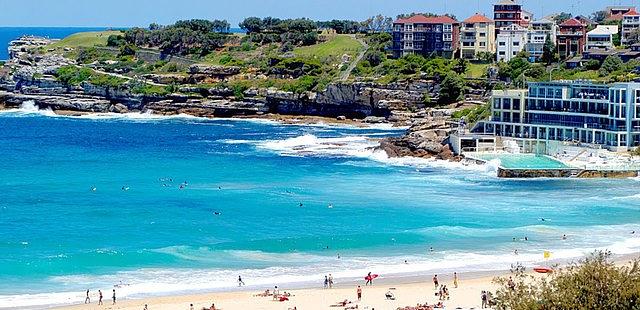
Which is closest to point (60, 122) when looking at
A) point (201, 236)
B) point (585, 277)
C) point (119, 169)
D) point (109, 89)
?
point (109, 89)

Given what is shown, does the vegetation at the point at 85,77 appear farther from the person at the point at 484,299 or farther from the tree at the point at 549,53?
the person at the point at 484,299

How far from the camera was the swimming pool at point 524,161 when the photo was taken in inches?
2849

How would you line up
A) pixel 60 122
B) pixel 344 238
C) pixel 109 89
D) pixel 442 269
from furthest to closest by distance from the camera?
pixel 109 89 < pixel 60 122 < pixel 344 238 < pixel 442 269

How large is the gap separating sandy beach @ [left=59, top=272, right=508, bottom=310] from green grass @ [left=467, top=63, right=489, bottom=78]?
67.1 meters

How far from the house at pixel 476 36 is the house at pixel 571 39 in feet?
28.3

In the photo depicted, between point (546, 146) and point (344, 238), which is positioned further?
point (546, 146)

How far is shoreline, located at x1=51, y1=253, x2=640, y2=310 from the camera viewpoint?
40.2m

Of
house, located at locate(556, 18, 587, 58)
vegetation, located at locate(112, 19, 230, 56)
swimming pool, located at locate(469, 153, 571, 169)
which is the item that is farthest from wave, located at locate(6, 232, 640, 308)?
vegetation, located at locate(112, 19, 230, 56)

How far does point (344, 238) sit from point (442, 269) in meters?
7.47

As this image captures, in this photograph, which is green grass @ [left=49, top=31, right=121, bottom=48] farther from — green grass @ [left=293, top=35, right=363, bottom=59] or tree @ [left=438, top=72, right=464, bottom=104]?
tree @ [left=438, top=72, right=464, bottom=104]

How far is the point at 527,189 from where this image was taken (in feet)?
219

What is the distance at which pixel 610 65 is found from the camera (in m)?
98.3

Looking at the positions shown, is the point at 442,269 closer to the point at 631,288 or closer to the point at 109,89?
the point at 631,288

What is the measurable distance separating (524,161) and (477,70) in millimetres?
37326
